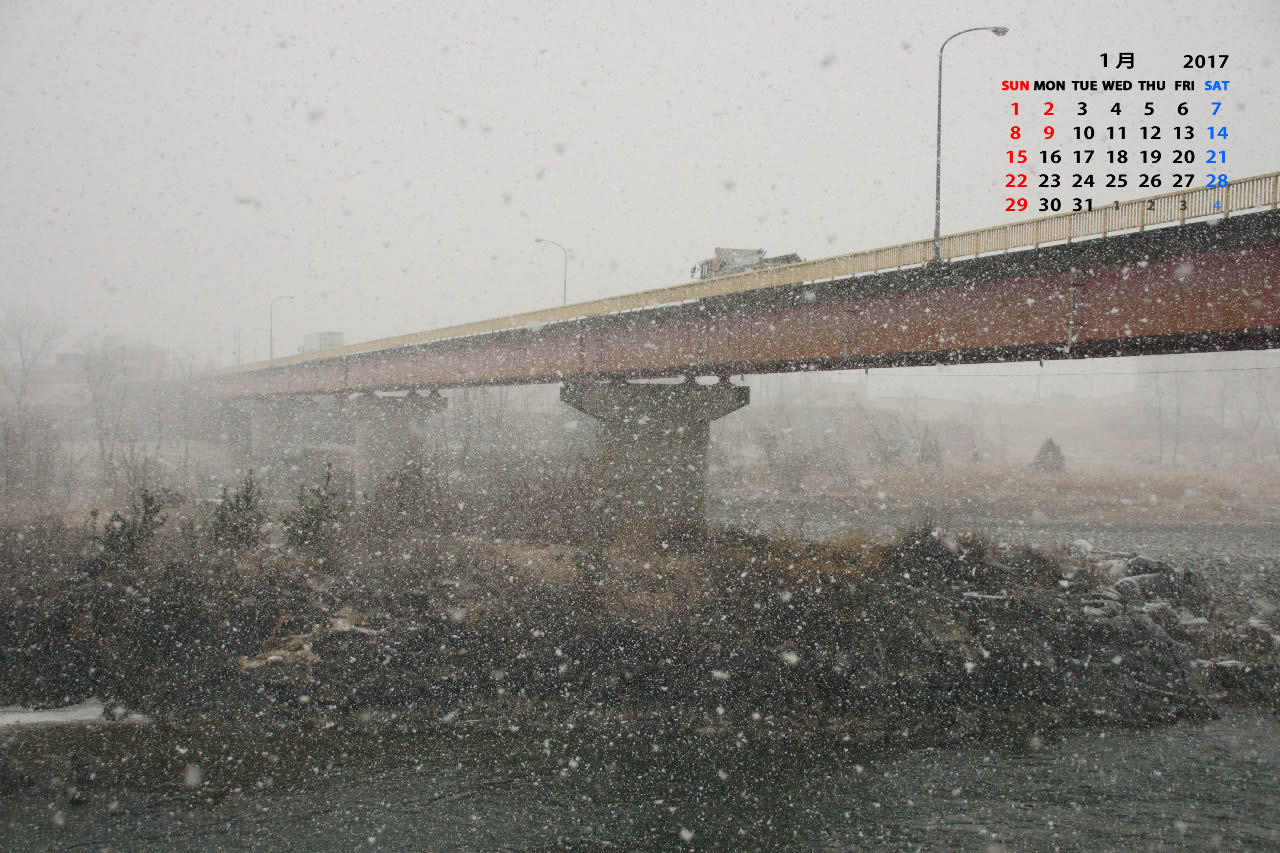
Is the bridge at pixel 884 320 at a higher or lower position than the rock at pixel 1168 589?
higher

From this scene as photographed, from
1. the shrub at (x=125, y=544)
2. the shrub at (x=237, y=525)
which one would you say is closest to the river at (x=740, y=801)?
the shrub at (x=125, y=544)

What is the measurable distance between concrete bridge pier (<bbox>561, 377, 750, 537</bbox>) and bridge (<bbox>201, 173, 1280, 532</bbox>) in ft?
0.16

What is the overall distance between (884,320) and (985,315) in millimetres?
2155

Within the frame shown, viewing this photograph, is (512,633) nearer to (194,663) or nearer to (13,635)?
(194,663)

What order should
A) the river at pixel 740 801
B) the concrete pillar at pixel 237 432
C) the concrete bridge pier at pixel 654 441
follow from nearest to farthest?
the river at pixel 740 801, the concrete bridge pier at pixel 654 441, the concrete pillar at pixel 237 432

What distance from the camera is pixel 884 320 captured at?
15.3 meters

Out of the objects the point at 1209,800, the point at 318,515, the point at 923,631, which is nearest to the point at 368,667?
the point at 318,515

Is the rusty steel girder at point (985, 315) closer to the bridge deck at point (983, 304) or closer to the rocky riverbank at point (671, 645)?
the bridge deck at point (983, 304)

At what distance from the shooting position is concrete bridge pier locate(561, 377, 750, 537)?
73.5 ft

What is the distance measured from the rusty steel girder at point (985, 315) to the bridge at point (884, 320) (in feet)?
0.10

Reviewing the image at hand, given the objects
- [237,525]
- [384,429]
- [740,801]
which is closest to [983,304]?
[740,801]

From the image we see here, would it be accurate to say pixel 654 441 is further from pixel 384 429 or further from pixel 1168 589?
pixel 384 429

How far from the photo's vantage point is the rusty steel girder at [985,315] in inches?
427

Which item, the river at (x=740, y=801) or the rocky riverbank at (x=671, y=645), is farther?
the rocky riverbank at (x=671, y=645)
